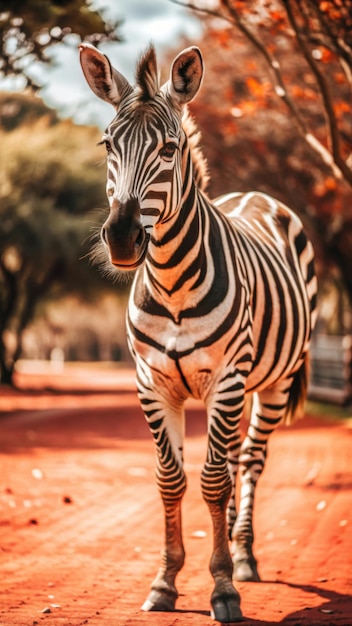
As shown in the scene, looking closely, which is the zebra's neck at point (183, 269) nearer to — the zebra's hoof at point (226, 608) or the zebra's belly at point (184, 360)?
the zebra's belly at point (184, 360)

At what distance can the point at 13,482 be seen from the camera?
10211mm

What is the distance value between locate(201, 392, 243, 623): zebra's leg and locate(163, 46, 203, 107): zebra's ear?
164 centimetres

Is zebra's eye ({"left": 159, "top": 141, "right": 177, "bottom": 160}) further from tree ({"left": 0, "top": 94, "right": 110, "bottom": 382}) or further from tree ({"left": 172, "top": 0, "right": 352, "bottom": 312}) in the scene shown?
tree ({"left": 0, "top": 94, "right": 110, "bottom": 382})

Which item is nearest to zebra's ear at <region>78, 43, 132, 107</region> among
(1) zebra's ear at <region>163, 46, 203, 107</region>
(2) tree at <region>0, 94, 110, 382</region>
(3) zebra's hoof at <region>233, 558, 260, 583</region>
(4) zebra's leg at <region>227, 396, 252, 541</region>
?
(1) zebra's ear at <region>163, 46, 203, 107</region>

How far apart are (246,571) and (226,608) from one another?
3.45 ft

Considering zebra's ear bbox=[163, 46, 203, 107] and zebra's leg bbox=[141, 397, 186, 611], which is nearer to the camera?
zebra's ear bbox=[163, 46, 203, 107]

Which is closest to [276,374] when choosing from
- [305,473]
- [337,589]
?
[337,589]

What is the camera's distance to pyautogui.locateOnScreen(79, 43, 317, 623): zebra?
4.48m

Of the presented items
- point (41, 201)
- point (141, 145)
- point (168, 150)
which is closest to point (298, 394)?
point (168, 150)

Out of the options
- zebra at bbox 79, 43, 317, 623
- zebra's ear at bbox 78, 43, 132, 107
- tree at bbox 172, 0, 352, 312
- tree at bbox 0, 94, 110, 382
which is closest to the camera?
zebra at bbox 79, 43, 317, 623

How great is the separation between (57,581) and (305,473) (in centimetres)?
540

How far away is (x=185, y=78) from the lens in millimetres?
4777

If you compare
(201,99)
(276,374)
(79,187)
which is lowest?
(79,187)

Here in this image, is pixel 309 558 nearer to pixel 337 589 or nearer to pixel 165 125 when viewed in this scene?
pixel 337 589
